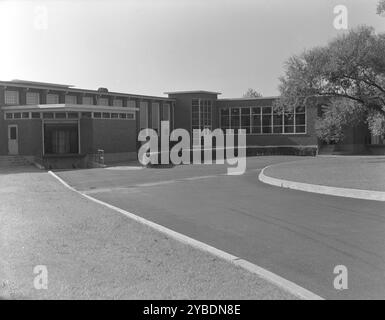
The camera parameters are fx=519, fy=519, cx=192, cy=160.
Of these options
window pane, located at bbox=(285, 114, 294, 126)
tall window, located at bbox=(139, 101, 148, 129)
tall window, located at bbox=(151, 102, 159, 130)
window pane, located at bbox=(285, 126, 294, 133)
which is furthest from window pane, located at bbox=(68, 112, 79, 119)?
window pane, located at bbox=(285, 126, 294, 133)

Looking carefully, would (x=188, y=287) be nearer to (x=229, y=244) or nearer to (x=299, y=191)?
(x=229, y=244)

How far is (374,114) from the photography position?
32.6 meters

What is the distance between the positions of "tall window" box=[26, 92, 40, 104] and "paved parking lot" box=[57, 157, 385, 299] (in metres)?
24.7

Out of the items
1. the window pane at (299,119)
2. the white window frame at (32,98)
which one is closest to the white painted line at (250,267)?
the white window frame at (32,98)

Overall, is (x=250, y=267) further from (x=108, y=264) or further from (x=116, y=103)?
(x=116, y=103)

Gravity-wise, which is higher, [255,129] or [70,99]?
[70,99]

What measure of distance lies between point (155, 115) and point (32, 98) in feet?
50.5

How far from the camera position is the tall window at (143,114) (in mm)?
52934

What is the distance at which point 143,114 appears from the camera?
53.2m

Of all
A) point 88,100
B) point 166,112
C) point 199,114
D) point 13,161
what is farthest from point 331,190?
point 166,112

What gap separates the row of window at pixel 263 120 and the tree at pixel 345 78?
17.1 metres
